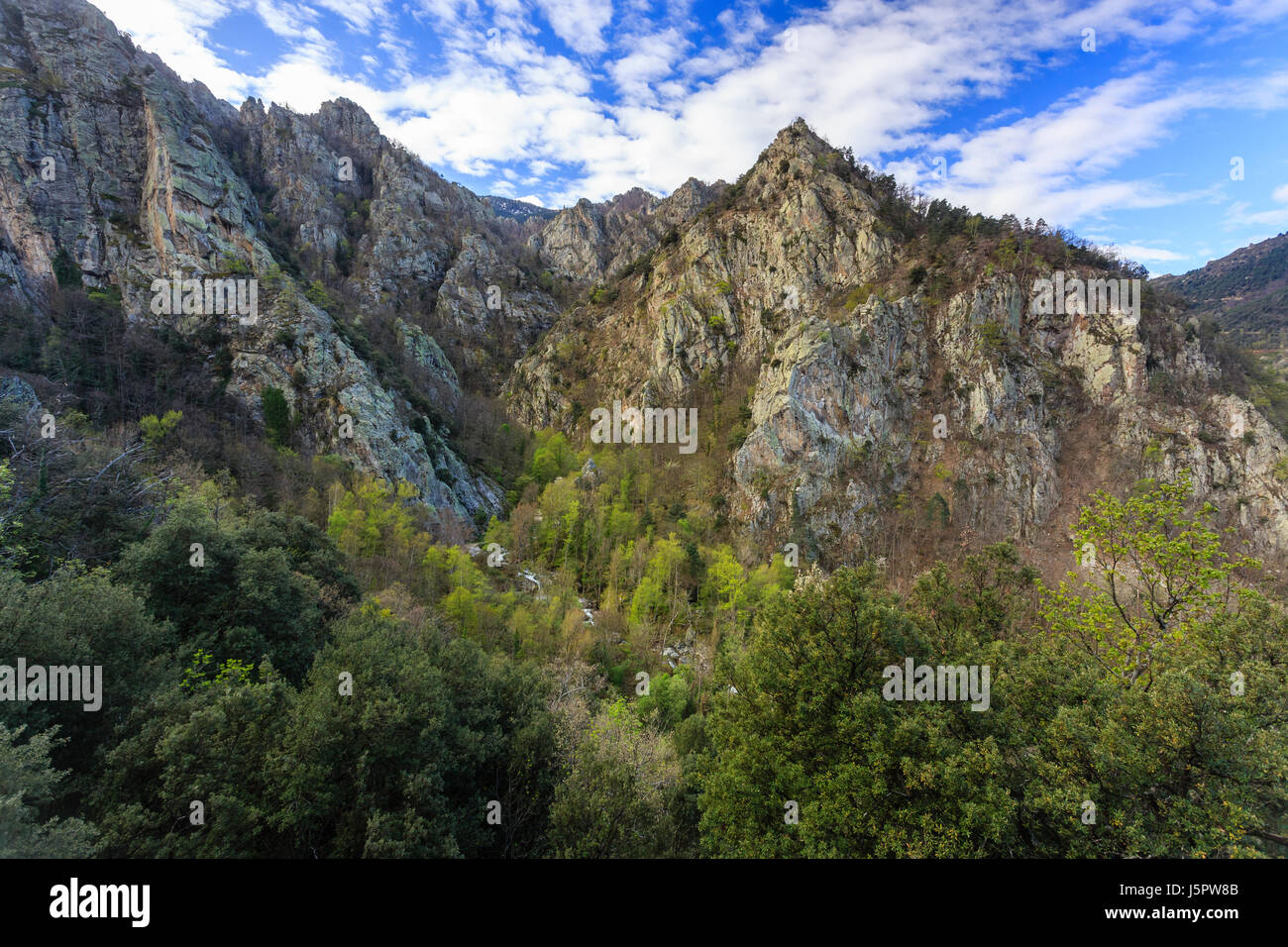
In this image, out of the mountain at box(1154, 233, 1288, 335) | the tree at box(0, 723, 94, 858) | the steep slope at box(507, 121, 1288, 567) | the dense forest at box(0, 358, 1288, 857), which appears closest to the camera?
the tree at box(0, 723, 94, 858)

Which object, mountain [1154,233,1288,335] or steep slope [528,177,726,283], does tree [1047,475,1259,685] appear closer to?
mountain [1154,233,1288,335]

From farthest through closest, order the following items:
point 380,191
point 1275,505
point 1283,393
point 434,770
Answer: point 380,191, point 1283,393, point 1275,505, point 434,770

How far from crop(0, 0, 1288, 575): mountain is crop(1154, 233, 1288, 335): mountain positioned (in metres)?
33.2

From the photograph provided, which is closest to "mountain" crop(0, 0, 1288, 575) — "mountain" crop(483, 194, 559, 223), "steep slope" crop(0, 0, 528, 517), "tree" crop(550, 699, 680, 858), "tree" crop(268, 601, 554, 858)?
"steep slope" crop(0, 0, 528, 517)

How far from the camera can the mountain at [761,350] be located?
46.3 metres

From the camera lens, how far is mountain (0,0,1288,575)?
1822 inches

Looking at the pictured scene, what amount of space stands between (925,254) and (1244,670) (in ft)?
225

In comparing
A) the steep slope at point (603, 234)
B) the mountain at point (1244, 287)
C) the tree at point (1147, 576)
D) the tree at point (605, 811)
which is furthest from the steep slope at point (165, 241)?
the mountain at point (1244, 287)

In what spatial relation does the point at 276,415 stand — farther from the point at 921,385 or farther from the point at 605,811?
the point at 921,385

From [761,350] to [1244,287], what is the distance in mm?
112528

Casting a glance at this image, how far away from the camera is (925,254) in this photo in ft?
202

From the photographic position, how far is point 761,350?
66250mm
